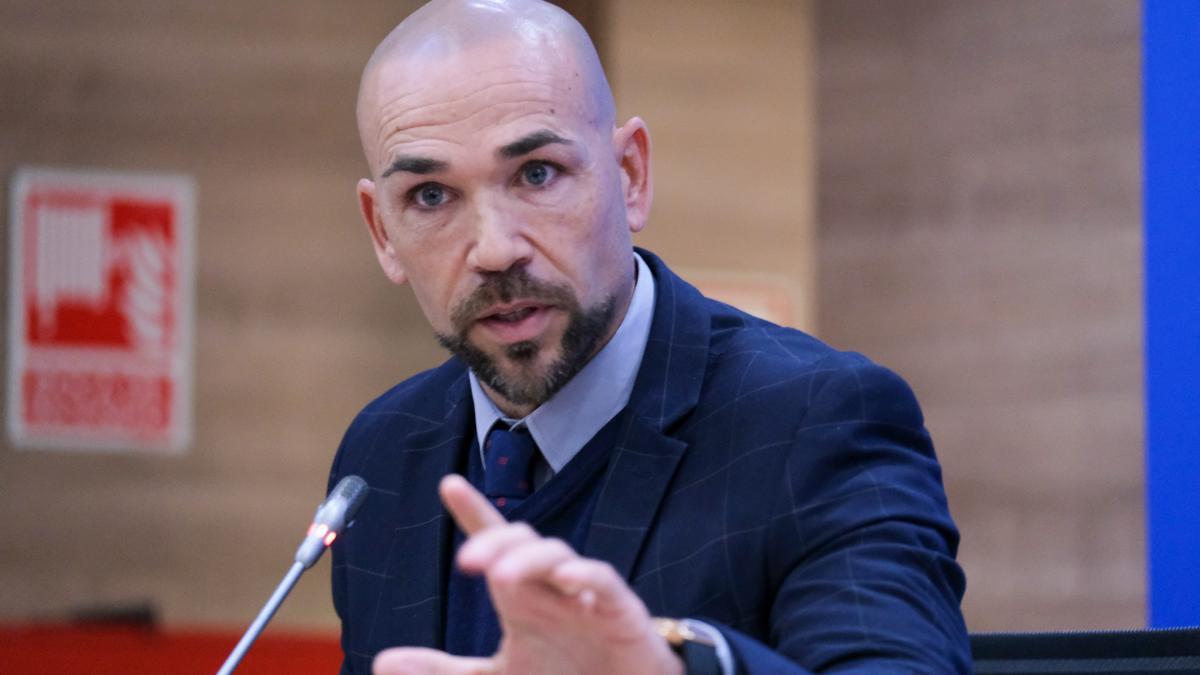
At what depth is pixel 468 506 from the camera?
1.24m

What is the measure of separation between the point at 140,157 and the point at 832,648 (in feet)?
12.9

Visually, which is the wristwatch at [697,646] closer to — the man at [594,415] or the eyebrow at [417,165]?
the man at [594,415]

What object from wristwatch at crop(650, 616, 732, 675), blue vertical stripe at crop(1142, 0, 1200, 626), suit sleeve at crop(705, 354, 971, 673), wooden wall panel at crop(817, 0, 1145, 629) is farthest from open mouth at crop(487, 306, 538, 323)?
wooden wall panel at crop(817, 0, 1145, 629)

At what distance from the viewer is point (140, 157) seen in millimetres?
4945

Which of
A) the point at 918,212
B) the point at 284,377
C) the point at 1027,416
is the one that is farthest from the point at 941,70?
the point at 284,377

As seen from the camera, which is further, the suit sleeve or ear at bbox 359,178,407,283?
ear at bbox 359,178,407,283

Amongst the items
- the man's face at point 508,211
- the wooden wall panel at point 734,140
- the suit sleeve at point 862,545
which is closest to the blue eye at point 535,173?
the man's face at point 508,211

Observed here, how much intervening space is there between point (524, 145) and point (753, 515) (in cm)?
50

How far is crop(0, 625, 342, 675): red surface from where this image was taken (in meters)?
4.03

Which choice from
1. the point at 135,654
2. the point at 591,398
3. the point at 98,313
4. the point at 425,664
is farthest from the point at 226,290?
the point at 425,664

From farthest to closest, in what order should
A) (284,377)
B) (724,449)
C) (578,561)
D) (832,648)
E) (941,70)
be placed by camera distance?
(284,377)
(941,70)
(724,449)
(832,648)
(578,561)

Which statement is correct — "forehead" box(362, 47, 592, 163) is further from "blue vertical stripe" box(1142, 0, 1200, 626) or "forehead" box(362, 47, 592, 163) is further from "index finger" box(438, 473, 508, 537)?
"blue vertical stripe" box(1142, 0, 1200, 626)

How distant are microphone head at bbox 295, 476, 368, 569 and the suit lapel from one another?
265 mm

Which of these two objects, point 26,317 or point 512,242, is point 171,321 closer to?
point 26,317
